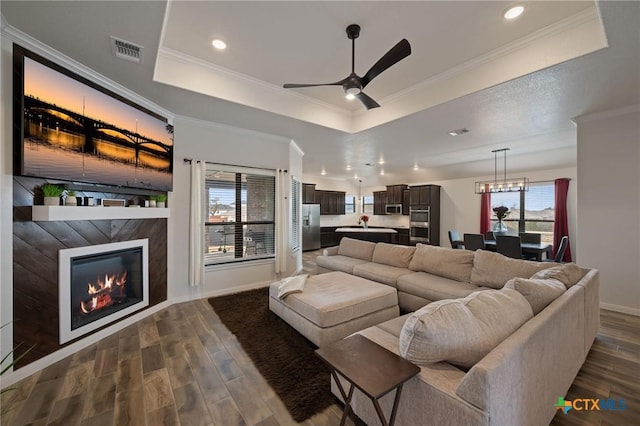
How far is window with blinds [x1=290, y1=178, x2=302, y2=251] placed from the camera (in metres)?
5.30

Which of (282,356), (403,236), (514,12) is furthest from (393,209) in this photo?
(282,356)

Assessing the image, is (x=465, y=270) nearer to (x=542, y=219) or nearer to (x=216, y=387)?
(x=216, y=387)

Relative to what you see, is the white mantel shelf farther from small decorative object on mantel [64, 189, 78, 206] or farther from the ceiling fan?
the ceiling fan

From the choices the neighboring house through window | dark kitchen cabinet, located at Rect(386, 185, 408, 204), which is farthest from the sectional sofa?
dark kitchen cabinet, located at Rect(386, 185, 408, 204)

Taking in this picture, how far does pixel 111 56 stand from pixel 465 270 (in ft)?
14.7

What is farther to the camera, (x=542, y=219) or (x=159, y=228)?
(x=542, y=219)

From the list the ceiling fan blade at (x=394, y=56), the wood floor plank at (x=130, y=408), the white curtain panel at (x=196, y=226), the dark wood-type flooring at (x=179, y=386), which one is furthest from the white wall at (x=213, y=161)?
the ceiling fan blade at (x=394, y=56)

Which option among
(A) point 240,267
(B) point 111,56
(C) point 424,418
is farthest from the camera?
(A) point 240,267

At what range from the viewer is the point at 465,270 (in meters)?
3.13

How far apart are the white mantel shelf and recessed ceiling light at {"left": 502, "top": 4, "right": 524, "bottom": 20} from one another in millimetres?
4328

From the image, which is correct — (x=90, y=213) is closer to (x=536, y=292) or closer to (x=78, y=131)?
(x=78, y=131)

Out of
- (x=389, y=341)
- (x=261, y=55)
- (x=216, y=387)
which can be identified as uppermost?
(x=261, y=55)

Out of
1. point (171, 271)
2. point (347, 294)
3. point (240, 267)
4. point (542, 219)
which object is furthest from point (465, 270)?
point (542, 219)

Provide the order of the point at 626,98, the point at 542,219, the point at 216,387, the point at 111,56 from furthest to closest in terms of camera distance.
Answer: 1. the point at 542,219
2. the point at 626,98
3. the point at 111,56
4. the point at 216,387
